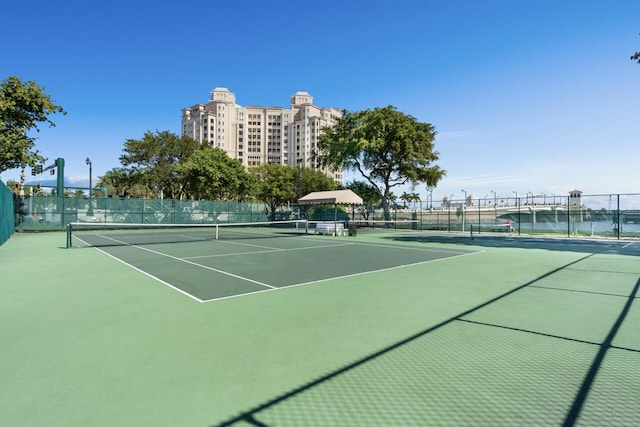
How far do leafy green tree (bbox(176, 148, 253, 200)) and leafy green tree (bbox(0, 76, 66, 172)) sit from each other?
1853 centimetres

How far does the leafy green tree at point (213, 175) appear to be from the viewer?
136ft

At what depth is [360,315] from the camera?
5.59 metres

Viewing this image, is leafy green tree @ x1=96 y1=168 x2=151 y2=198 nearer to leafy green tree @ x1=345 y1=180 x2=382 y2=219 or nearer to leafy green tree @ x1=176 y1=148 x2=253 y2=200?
leafy green tree @ x1=176 y1=148 x2=253 y2=200

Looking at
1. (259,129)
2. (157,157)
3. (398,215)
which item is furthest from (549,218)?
(259,129)

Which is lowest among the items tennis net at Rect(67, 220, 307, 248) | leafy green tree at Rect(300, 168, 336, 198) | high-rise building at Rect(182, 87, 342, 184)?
tennis net at Rect(67, 220, 307, 248)

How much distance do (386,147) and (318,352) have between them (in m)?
36.6

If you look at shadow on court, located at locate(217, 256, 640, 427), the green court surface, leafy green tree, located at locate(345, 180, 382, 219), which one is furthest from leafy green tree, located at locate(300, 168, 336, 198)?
shadow on court, located at locate(217, 256, 640, 427)

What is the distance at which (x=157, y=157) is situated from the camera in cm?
4622

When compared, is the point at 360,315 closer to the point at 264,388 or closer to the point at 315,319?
the point at 315,319

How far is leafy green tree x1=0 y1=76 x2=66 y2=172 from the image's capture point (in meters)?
20.1

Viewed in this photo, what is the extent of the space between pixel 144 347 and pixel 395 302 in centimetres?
415

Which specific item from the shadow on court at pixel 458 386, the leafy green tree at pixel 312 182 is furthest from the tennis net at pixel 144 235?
the leafy green tree at pixel 312 182

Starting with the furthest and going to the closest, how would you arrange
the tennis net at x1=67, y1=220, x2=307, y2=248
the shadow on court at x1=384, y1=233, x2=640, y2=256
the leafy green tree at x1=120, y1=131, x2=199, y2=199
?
the leafy green tree at x1=120, y1=131, x2=199, y2=199 → the tennis net at x1=67, y1=220, x2=307, y2=248 → the shadow on court at x1=384, y1=233, x2=640, y2=256

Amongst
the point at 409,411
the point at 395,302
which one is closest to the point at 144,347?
the point at 409,411
